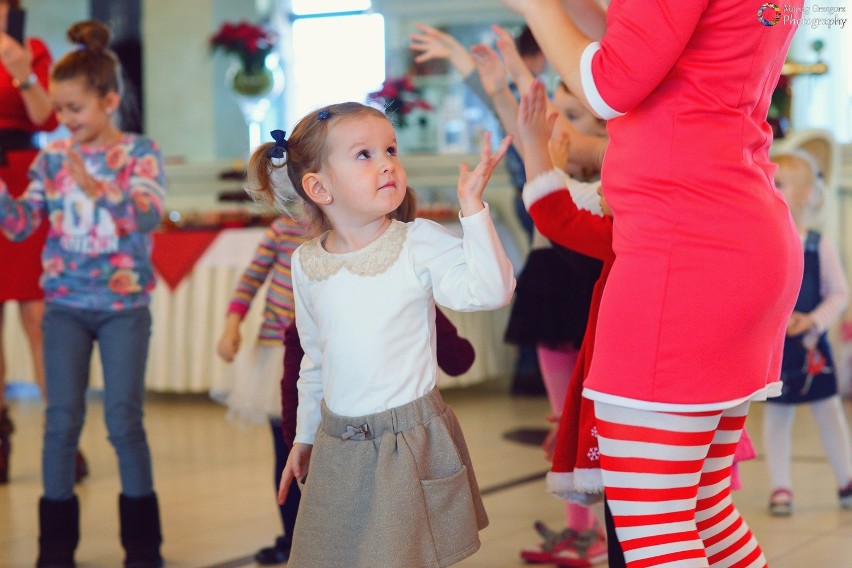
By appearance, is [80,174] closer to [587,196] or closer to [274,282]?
[274,282]

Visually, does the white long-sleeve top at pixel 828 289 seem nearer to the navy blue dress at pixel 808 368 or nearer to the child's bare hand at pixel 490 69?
the navy blue dress at pixel 808 368

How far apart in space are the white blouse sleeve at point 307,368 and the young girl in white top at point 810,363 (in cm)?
170

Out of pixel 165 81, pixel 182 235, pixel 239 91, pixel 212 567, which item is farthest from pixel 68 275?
pixel 165 81

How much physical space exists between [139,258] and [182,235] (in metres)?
2.36

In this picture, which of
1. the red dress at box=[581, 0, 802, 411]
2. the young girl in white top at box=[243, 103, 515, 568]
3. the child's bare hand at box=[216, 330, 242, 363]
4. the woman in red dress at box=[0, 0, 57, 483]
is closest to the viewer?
the red dress at box=[581, 0, 802, 411]

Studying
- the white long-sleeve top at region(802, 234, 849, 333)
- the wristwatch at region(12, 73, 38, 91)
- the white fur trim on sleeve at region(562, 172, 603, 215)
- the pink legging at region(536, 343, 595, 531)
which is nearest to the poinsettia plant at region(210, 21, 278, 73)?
the wristwatch at region(12, 73, 38, 91)

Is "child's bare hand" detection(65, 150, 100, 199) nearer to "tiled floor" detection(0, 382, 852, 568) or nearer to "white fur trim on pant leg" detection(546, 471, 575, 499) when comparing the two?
"tiled floor" detection(0, 382, 852, 568)

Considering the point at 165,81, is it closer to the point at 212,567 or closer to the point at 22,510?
the point at 22,510

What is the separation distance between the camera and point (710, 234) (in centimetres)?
139

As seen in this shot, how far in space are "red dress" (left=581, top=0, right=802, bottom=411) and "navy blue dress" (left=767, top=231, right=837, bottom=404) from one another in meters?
1.77

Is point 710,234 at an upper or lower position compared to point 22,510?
upper

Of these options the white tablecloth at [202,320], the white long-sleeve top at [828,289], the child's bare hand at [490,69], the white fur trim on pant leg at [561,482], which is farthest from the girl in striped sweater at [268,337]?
the white tablecloth at [202,320]

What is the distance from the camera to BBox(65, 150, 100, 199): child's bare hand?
243 centimetres

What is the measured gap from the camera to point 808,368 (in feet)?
10.3
